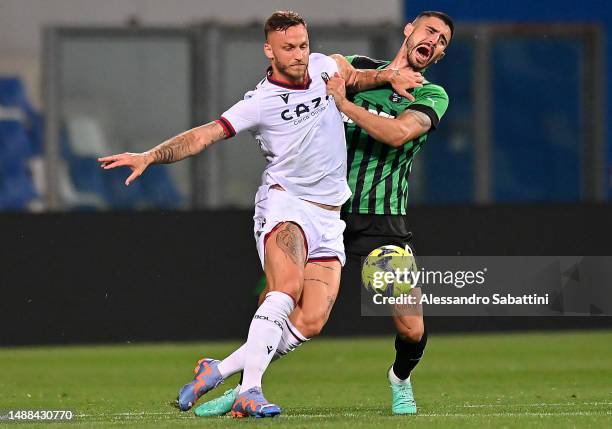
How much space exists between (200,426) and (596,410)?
7.56 feet

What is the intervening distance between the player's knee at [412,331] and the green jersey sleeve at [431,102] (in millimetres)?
1077

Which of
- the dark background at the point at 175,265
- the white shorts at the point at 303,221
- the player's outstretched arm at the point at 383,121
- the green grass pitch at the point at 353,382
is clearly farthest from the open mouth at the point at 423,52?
the dark background at the point at 175,265

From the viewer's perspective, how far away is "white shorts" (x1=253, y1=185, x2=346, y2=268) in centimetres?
794

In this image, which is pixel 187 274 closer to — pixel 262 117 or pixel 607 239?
pixel 607 239

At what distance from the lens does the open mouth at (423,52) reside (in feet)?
→ 27.7

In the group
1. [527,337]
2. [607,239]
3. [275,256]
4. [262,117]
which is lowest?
[527,337]

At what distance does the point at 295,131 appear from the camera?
7941mm

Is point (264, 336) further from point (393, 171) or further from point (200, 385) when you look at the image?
point (393, 171)

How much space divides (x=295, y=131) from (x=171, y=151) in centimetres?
66

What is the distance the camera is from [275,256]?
307 inches

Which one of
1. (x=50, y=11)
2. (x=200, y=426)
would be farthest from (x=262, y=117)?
Result: (x=50, y=11)

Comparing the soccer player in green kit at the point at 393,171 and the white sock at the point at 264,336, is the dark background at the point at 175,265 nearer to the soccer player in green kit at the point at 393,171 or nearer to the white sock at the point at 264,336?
the soccer player in green kit at the point at 393,171

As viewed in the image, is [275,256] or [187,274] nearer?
[275,256]

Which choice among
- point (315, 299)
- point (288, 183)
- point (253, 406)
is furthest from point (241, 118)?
point (253, 406)
